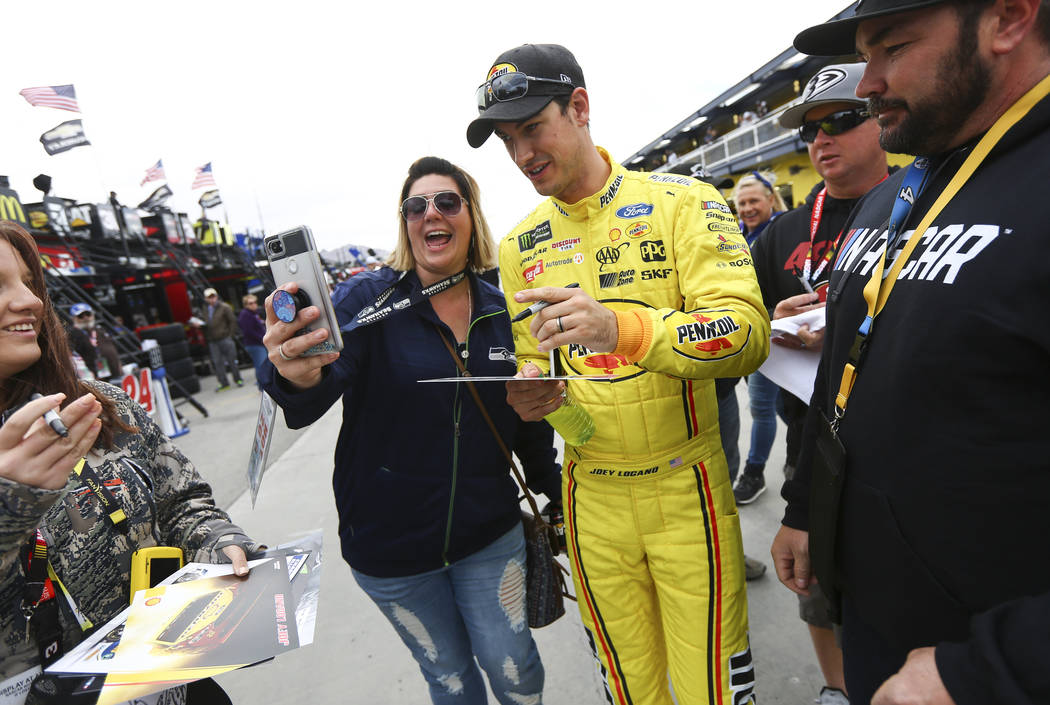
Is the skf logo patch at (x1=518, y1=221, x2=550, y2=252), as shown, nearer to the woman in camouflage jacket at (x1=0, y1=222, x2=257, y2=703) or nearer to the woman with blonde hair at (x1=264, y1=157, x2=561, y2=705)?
the woman with blonde hair at (x1=264, y1=157, x2=561, y2=705)

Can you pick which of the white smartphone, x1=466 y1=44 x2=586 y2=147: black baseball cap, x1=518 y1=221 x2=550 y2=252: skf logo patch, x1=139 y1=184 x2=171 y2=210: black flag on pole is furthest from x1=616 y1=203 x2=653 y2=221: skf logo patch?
x1=139 y1=184 x2=171 y2=210: black flag on pole

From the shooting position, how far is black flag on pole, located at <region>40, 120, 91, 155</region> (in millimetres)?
10280

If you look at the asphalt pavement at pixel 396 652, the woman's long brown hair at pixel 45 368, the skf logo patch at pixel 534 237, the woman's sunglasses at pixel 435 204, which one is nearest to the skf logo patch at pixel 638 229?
the skf logo patch at pixel 534 237

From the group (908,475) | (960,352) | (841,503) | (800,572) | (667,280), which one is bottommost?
(800,572)

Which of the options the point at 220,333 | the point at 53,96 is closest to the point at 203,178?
the point at 53,96

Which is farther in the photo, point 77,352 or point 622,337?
point 77,352

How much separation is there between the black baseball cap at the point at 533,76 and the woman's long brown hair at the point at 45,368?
4.01ft

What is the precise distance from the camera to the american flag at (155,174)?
586 inches

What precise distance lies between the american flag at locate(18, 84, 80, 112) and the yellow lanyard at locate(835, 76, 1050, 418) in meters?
13.6

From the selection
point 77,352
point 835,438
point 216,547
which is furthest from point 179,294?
point 835,438

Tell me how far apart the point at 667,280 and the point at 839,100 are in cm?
118

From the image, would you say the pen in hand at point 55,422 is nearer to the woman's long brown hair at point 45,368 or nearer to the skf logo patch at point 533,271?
the woman's long brown hair at point 45,368

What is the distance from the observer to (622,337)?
1.20 metres

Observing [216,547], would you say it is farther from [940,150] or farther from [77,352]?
[77,352]
